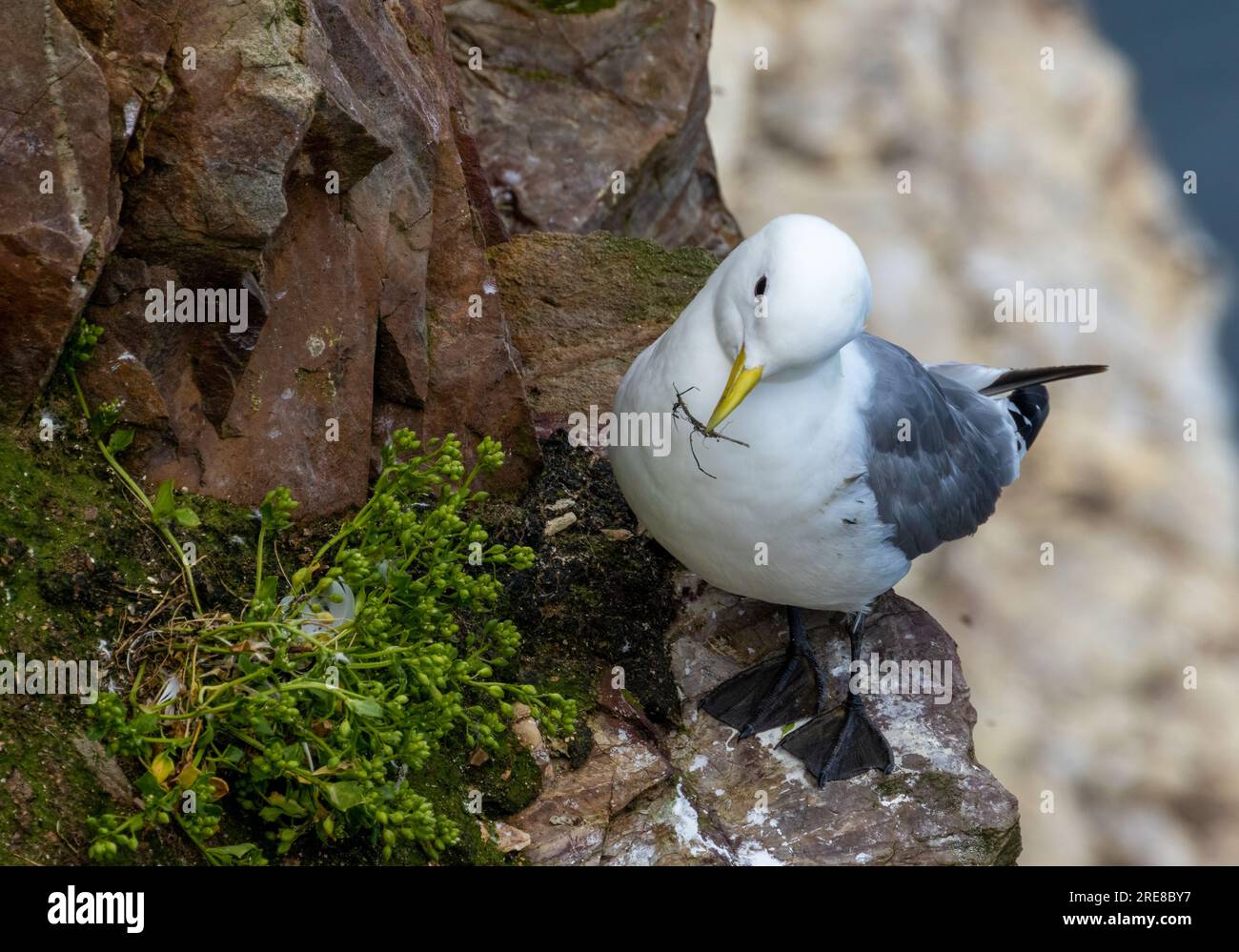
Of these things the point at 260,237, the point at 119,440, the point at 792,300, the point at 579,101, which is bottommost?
the point at 119,440

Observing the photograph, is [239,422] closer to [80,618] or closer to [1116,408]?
[80,618]

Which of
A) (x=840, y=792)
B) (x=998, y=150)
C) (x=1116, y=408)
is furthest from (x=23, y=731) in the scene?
(x=998, y=150)

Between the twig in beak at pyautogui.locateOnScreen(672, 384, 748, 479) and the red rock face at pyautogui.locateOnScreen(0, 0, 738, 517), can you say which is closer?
the red rock face at pyautogui.locateOnScreen(0, 0, 738, 517)

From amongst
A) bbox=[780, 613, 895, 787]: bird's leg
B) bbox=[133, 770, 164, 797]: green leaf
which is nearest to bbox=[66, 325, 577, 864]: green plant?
bbox=[133, 770, 164, 797]: green leaf

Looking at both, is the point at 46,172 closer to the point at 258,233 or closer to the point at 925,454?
the point at 258,233

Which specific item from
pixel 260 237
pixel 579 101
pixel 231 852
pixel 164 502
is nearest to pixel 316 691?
pixel 231 852

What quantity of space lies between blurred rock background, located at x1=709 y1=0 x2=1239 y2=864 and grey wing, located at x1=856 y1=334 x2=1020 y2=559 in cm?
392

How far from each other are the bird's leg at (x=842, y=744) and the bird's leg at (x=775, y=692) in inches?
2.8

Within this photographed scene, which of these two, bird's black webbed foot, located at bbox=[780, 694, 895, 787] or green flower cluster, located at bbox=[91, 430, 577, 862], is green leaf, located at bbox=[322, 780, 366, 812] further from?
bird's black webbed foot, located at bbox=[780, 694, 895, 787]

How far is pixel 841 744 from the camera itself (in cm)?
451

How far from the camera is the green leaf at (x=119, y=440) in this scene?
3.63 metres

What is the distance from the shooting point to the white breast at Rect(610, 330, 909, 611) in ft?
12.9

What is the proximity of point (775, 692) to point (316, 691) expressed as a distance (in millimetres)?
1857

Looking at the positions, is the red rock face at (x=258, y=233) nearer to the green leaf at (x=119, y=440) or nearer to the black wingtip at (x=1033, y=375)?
the green leaf at (x=119, y=440)
